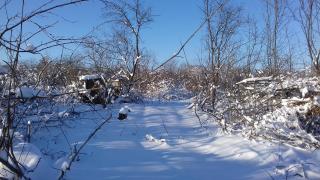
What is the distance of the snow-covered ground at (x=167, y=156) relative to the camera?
3.93 metres

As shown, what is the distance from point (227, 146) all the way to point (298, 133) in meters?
0.92

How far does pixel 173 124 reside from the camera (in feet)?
24.3

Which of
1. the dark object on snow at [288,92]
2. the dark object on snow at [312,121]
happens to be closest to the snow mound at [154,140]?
the dark object on snow at [312,121]

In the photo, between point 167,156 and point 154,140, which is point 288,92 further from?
point 167,156

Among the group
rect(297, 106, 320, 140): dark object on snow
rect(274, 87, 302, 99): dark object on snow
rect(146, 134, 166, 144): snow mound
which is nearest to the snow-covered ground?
rect(146, 134, 166, 144): snow mound

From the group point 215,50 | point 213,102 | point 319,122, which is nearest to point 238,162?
point 319,122

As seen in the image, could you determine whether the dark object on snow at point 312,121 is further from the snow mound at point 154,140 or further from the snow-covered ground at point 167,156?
the snow mound at point 154,140

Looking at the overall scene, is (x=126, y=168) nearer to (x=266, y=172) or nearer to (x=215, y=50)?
(x=266, y=172)

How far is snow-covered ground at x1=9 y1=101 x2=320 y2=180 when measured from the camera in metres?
3.93

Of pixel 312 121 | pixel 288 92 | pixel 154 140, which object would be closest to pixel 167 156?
pixel 154 140

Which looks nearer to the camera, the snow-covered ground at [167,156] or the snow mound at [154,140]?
the snow-covered ground at [167,156]

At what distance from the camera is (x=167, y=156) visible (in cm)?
473

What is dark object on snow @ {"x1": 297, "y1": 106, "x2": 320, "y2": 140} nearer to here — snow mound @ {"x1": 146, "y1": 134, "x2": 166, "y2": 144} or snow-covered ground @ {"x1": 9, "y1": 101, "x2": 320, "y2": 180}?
snow-covered ground @ {"x1": 9, "y1": 101, "x2": 320, "y2": 180}

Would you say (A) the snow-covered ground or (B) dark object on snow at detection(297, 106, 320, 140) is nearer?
(A) the snow-covered ground
